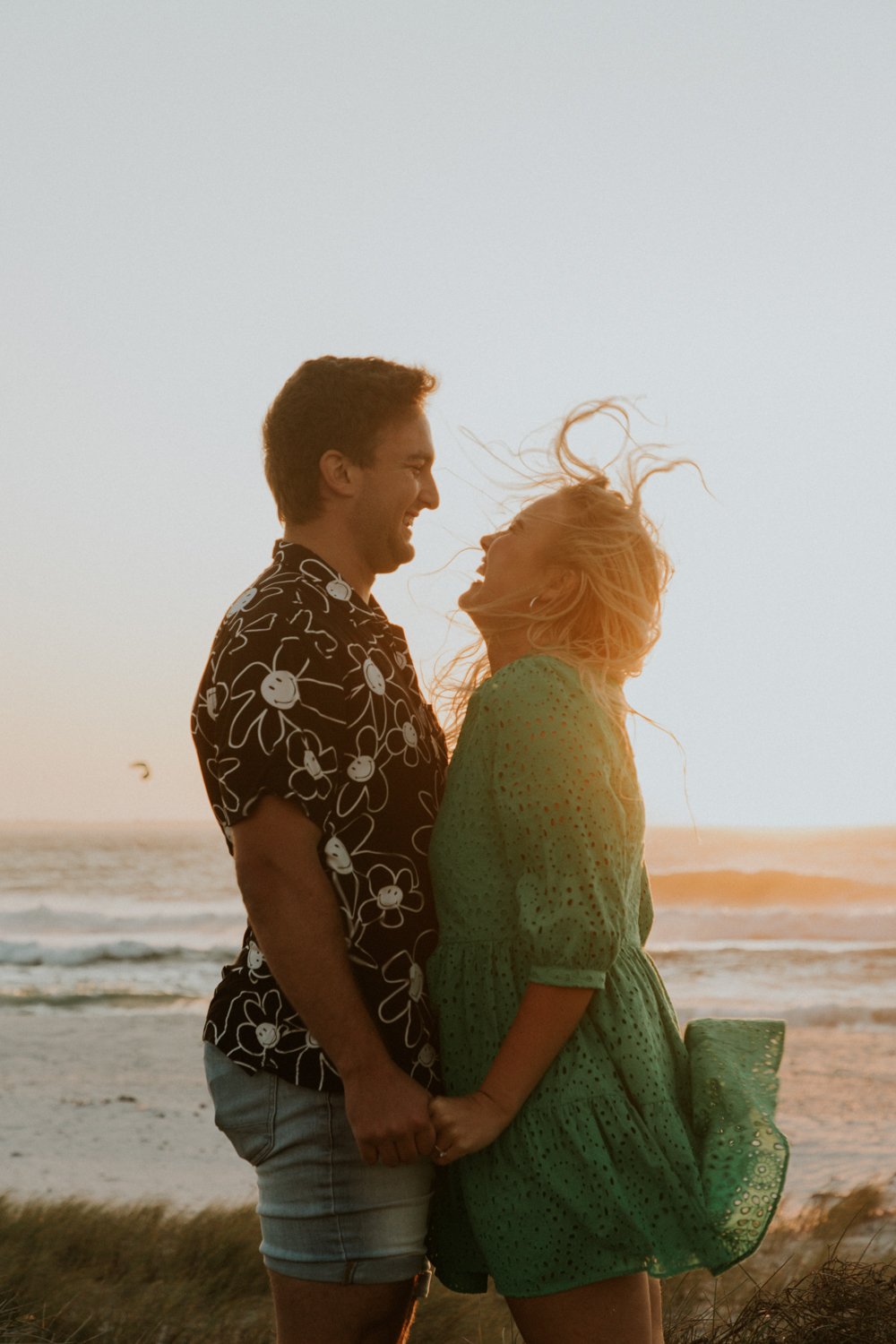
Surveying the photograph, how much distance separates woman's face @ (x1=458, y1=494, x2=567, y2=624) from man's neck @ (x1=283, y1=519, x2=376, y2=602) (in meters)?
0.25

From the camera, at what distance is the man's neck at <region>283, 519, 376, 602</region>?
2.47m

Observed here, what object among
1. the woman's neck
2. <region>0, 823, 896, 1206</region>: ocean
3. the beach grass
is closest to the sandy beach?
<region>0, 823, 896, 1206</region>: ocean

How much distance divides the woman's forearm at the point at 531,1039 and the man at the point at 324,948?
0.46 ft

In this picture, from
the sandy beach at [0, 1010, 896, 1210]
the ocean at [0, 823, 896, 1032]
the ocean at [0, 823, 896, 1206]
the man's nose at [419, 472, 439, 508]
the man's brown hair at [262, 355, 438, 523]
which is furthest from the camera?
the ocean at [0, 823, 896, 1032]

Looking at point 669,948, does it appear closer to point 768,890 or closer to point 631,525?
point 768,890

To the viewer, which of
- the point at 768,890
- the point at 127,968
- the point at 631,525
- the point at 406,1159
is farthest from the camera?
the point at 768,890

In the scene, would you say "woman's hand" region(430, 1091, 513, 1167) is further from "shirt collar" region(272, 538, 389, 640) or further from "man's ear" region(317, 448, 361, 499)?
"man's ear" region(317, 448, 361, 499)

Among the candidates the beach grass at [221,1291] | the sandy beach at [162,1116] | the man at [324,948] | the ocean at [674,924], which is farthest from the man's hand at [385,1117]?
the ocean at [674,924]

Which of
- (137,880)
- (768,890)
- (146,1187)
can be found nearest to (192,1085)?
(146,1187)

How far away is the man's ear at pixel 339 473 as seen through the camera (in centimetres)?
246

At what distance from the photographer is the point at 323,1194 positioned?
2152 mm

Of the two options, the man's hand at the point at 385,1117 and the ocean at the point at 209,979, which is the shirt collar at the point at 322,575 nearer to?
the man's hand at the point at 385,1117

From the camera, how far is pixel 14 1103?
35.0 ft

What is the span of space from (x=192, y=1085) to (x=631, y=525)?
977 centimetres
